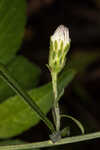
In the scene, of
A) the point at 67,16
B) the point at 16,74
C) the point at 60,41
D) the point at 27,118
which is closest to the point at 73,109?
the point at 67,16

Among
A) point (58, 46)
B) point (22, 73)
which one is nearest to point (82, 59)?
point (22, 73)

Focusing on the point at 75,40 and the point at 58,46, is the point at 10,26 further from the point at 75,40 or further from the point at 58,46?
the point at 75,40

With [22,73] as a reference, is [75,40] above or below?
below

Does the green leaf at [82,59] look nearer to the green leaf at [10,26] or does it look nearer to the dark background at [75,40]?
the dark background at [75,40]

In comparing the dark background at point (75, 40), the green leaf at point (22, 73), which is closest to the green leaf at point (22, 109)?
the green leaf at point (22, 73)

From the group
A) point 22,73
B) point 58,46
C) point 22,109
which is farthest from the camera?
point 22,73

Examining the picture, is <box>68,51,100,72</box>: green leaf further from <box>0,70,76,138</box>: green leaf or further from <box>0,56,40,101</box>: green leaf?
<box>0,70,76,138</box>: green leaf

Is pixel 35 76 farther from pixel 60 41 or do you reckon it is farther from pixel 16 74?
pixel 60 41
